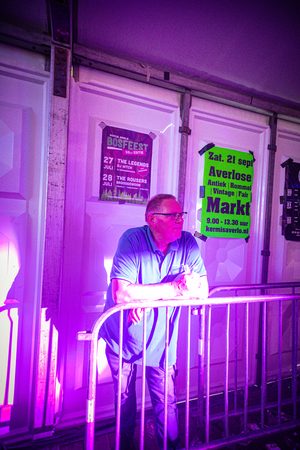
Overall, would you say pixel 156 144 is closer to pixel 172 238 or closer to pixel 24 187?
pixel 172 238

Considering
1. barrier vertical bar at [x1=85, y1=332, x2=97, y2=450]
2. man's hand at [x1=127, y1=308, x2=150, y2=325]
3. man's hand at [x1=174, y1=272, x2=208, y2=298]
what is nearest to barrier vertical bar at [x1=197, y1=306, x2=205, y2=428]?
man's hand at [x1=174, y1=272, x2=208, y2=298]

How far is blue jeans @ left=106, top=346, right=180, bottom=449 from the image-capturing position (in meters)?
1.67

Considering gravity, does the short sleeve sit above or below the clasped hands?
above

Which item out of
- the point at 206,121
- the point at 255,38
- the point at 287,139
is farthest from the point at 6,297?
the point at 287,139

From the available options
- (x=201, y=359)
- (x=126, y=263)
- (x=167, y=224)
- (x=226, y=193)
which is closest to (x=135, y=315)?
(x=126, y=263)

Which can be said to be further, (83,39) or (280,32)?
(83,39)

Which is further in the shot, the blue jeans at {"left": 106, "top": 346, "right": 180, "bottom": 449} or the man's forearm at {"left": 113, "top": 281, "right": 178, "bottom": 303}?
the blue jeans at {"left": 106, "top": 346, "right": 180, "bottom": 449}

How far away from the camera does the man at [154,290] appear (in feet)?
5.34

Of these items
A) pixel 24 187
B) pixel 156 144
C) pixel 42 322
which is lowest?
pixel 42 322

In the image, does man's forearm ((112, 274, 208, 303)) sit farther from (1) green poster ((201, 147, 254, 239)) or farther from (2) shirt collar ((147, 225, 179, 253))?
(1) green poster ((201, 147, 254, 239))

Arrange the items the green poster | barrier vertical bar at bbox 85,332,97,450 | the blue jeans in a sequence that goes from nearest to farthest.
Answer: barrier vertical bar at bbox 85,332,97,450
the blue jeans
the green poster

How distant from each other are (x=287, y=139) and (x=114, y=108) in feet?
8.20

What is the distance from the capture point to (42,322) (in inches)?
79.6

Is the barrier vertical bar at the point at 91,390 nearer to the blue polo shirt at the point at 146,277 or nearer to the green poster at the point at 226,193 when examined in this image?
the blue polo shirt at the point at 146,277
